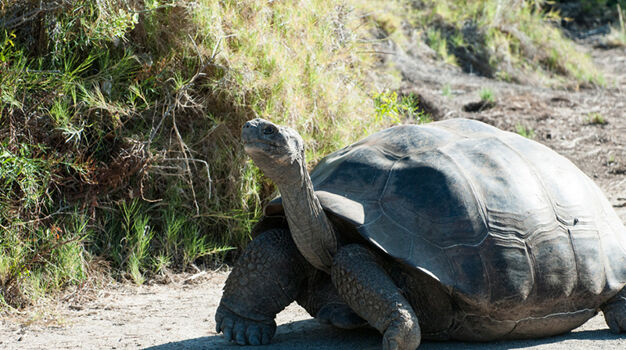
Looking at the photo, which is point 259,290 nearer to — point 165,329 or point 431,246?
point 165,329

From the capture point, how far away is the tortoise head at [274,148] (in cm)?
273

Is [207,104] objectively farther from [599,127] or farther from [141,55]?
[599,127]

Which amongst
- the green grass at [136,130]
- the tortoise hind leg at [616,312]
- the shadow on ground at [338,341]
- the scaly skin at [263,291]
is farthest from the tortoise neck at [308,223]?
the green grass at [136,130]

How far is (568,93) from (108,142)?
685 centimetres

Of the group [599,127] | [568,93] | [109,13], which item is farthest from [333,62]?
[568,93]

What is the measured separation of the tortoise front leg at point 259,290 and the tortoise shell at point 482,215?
196mm

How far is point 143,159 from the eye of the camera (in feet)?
15.0

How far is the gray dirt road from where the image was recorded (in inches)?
129

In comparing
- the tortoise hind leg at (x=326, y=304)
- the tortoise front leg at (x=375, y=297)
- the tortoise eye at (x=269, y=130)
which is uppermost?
the tortoise eye at (x=269, y=130)

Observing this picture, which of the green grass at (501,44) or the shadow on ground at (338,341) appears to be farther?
the green grass at (501,44)

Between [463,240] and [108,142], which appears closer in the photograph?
[463,240]

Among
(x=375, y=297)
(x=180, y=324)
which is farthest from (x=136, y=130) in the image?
(x=375, y=297)

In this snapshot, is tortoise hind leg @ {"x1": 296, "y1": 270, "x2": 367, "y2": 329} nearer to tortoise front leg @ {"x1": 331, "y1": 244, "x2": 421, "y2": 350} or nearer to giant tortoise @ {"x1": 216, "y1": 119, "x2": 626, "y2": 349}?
giant tortoise @ {"x1": 216, "y1": 119, "x2": 626, "y2": 349}

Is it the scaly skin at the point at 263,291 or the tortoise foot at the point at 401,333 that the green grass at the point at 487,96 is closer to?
the scaly skin at the point at 263,291
